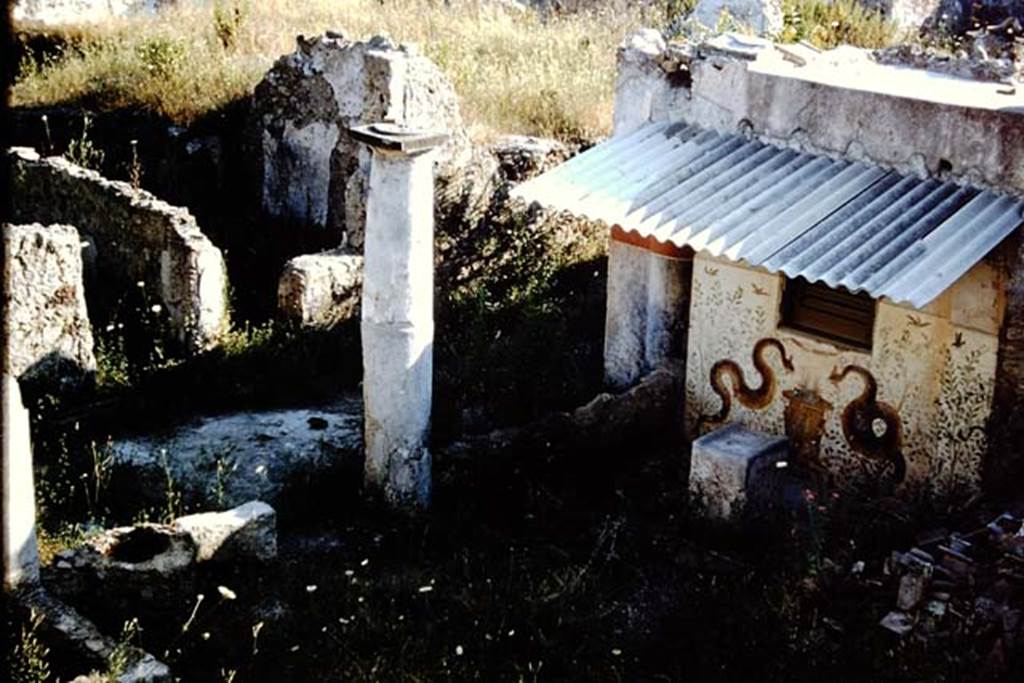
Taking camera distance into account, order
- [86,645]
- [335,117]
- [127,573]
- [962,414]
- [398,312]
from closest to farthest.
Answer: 1. [86,645]
2. [127,573]
3. [962,414]
4. [398,312]
5. [335,117]

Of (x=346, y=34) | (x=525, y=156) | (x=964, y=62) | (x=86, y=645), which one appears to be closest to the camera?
(x=86, y=645)

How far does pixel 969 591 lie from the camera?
733 centimetres

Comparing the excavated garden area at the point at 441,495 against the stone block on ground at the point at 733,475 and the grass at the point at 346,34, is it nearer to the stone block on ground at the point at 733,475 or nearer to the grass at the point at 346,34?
the stone block on ground at the point at 733,475

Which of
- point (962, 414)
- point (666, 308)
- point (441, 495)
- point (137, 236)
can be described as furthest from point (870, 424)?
point (137, 236)

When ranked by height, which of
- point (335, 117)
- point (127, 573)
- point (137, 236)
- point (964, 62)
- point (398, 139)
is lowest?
point (127, 573)

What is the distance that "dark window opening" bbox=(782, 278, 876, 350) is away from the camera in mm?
9055

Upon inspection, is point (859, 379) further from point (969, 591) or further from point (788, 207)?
point (969, 591)

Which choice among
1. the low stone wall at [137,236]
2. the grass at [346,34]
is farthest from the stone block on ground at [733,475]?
the grass at [346,34]

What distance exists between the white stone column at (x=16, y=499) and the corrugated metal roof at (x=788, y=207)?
3.64m

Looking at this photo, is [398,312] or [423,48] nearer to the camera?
[398,312]

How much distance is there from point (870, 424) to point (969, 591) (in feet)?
6.16

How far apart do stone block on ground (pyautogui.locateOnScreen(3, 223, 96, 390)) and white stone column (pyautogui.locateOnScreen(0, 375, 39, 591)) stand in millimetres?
2910

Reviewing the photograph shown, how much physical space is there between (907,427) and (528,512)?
2.40m

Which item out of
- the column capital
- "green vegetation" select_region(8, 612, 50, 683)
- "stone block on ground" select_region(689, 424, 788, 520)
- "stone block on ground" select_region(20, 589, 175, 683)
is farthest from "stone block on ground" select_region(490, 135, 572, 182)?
"green vegetation" select_region(8, 612, 50, 683)
